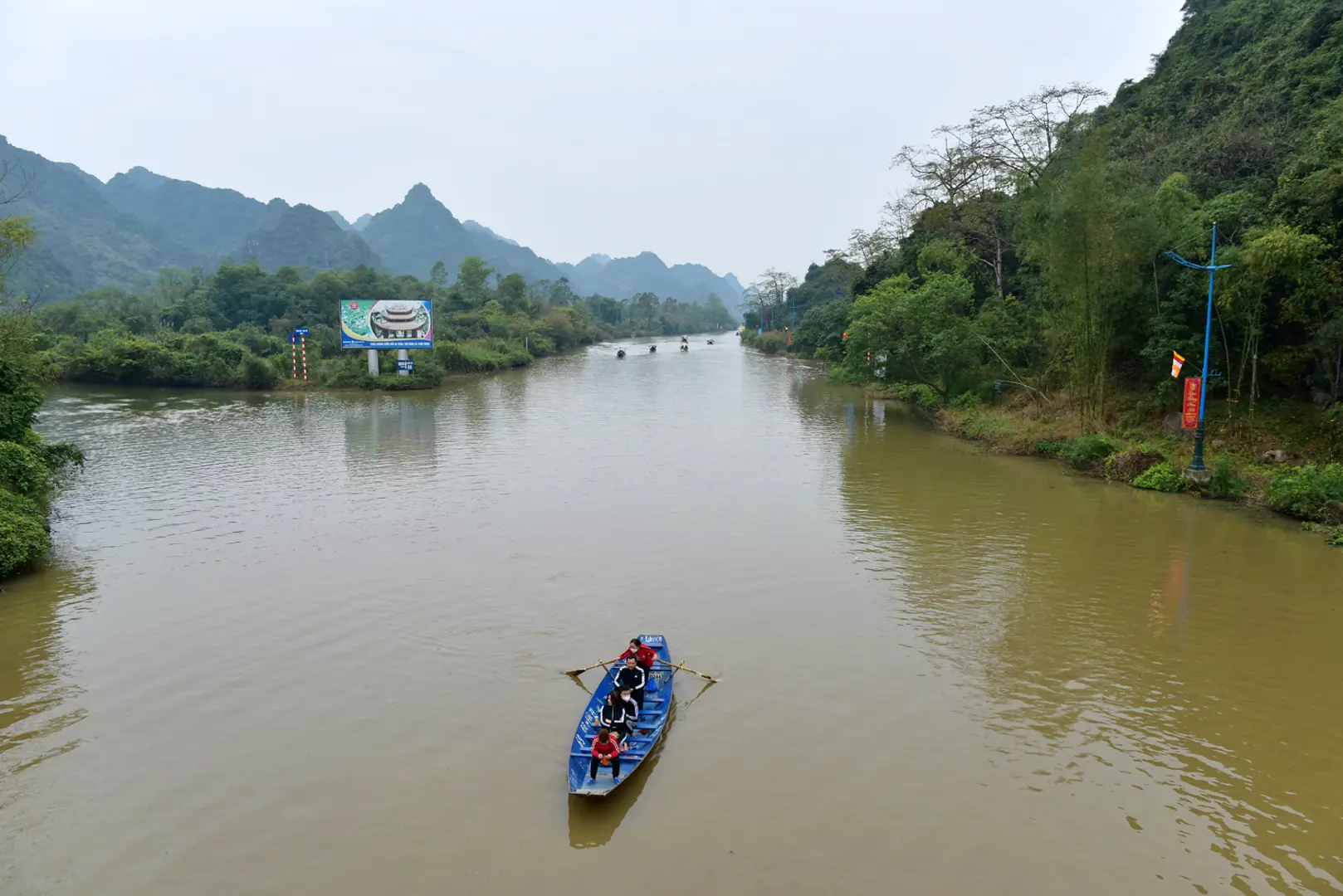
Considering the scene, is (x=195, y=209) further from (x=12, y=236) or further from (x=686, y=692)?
(x=686, y=692)

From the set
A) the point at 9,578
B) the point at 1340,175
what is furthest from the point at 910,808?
the point at 1340,175

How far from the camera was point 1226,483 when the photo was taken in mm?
17625

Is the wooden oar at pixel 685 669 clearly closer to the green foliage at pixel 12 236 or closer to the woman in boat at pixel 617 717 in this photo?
the woman in boat at pixel 617 717

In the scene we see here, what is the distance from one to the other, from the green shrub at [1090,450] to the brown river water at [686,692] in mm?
817

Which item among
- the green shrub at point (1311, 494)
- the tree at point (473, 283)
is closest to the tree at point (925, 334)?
the green shrub at point (1311, 494)

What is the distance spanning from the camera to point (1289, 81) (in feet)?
84.1

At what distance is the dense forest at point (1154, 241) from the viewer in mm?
18031

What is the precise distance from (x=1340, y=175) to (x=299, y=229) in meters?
160

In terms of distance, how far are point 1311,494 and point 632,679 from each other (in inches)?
574

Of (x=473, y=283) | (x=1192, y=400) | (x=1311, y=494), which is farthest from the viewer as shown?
(x=473, y=283)

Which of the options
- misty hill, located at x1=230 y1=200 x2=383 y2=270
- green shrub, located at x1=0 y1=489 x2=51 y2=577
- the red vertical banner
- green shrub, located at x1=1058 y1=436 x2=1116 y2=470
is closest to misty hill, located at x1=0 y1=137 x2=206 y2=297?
misty hill, located at x1=230 y1=200 x2=383 y2=270

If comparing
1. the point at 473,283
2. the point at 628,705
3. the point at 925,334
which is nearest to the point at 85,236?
the point at 473,283

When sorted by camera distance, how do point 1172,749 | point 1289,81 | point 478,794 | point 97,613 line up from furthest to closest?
point 1289,81, point 97,613, point 1172,749, point 478,794

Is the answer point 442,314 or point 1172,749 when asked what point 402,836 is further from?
point 442,314
